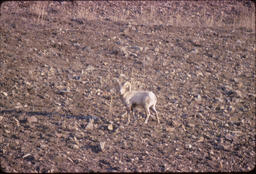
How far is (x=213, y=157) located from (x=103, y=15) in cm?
1262

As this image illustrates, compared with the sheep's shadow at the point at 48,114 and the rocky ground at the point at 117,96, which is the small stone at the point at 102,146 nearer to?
the rocky ground at the point at 117,96

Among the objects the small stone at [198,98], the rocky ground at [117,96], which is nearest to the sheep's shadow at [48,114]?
the rocky ground at [117,96]

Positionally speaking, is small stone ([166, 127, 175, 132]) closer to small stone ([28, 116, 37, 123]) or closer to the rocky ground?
the rocky ground

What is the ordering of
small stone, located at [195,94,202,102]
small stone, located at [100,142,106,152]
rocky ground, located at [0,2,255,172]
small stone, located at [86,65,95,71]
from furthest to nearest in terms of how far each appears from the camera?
1. small stone, located at [86,65,95,71]
2. small stone, located at [195,94,202,102]
3. small stone, located at [100,142,106,152]
4. rocky ground, located at [0,2,255,172]

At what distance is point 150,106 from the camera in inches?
311

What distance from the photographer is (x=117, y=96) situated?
9258mm

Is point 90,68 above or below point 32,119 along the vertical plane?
above

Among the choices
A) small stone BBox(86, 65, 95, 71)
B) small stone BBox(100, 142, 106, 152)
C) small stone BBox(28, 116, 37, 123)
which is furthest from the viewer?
small stone BBox(86, 65, 95, 71)

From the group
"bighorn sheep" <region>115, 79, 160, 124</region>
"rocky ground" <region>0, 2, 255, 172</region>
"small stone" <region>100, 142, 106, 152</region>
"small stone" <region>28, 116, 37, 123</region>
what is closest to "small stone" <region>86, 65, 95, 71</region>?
"rocky ground" <region>0, 2, 255, 172</region>

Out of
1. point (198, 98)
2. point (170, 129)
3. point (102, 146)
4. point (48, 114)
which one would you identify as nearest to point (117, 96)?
point (48, 114)

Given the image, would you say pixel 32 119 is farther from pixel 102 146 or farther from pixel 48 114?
pixel 102 146

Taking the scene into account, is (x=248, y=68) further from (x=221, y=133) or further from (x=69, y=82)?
(x=69, y=82)

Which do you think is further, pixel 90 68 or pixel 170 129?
pixel 90 68

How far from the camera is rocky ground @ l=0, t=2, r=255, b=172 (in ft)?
20.5
